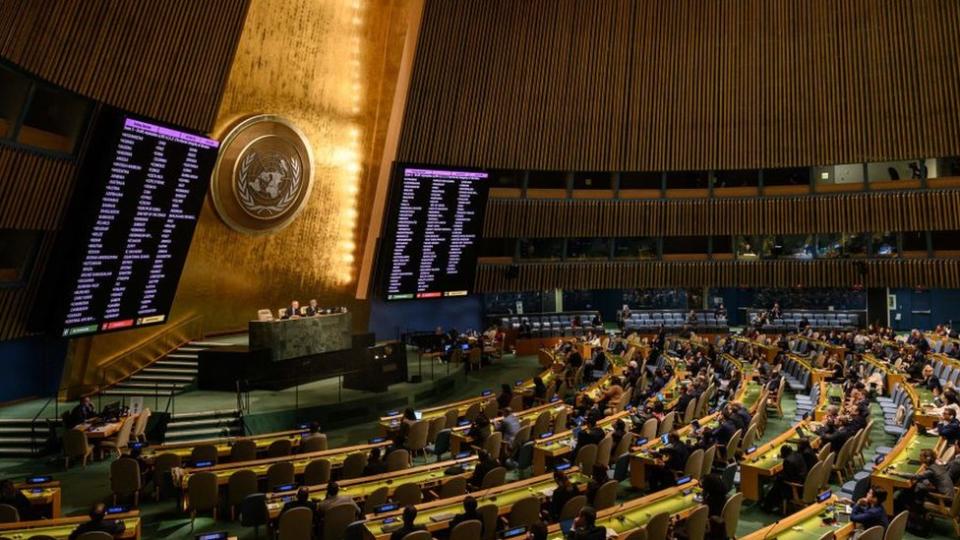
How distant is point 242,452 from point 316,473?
167cm

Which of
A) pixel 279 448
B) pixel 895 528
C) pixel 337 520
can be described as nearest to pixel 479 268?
pixel 279 448

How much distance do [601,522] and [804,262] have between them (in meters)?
20.1

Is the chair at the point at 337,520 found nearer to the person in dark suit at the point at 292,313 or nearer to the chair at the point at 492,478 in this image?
the chair at the point at 492,478

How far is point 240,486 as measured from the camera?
896cm

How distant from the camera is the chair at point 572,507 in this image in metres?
7.51

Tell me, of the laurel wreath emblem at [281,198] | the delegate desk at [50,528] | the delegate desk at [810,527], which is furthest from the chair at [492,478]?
the laurel wreath emblem at [281,198]

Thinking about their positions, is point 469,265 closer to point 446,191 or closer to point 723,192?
point 446,191

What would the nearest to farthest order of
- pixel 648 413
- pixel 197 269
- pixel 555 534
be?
pixel 555 534 → pixel 648 413 → pixel 197 269

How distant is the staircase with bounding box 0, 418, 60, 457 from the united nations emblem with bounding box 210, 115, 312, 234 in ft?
21.9

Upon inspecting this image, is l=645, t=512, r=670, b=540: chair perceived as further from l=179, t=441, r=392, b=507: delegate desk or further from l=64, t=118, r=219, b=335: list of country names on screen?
l=64, t=118, r=219, b=335: list of country names on screen

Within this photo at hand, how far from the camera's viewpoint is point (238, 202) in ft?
58.7

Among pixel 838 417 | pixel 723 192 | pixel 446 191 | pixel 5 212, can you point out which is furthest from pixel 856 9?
pixel 5 212

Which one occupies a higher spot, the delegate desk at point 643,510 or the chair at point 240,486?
the delegate desk at point 643,510

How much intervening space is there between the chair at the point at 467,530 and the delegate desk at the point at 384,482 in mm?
1722
